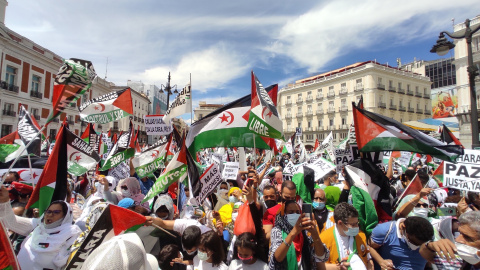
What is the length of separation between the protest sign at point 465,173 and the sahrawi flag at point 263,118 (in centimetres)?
305

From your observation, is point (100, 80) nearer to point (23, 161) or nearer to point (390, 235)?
point (23, 161)

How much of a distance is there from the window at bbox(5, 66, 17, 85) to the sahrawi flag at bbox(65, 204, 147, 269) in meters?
31.6

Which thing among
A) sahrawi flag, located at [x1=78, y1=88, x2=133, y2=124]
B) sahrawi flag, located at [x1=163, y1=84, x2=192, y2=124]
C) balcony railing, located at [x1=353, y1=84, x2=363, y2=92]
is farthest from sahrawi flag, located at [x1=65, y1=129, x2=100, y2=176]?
balcony railing, located at [x1=353, y1=84, x2=363, y2=92]

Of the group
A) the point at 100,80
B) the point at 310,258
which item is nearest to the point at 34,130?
the point at 310,258

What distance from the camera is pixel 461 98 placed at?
2495 centimetres

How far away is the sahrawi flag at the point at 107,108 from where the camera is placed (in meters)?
6.21

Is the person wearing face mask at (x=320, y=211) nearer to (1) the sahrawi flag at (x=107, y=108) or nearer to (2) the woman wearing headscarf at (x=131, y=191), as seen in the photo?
(2) the woman wearing headscarf at (x=131, y=191)

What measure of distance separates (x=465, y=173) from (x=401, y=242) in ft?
8.68

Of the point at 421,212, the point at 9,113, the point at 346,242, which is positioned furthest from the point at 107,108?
the point at 9,113

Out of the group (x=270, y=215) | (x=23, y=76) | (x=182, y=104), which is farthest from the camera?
(x=23, y=76)

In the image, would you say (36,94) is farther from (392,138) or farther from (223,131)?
(392,138)

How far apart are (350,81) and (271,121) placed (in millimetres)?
49670

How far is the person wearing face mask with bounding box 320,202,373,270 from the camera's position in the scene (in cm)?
266

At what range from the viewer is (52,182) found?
3695mm
